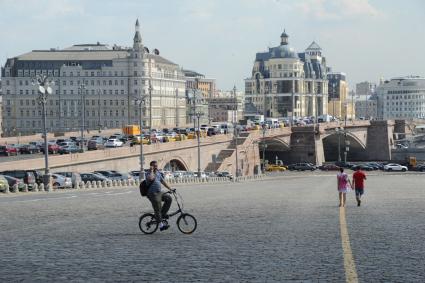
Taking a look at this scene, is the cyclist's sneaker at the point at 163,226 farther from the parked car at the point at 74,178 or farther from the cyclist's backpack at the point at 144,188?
the parked car at the point at 74,178

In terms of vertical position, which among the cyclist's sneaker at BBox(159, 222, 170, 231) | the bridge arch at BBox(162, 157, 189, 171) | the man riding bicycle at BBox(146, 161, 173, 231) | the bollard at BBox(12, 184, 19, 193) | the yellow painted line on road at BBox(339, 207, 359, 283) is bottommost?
the bridge arch at BBox(162, 157, 189, 171)

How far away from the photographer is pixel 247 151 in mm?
110812

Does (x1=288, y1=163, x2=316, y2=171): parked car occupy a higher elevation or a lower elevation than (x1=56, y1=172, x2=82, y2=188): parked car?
lower

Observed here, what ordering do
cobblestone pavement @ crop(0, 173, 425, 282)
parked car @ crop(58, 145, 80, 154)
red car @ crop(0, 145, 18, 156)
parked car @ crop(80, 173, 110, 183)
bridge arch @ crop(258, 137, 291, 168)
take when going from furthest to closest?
bridge arch @ crop(258, 137, 291, 168), parked car @ crop(58, 145, 80, 154), red car @ crop(0, 145, 18, 156), parked car @ crop(80, 173, 110, 183), cobblestone pavement @ crop(0, 173, 425, 282)

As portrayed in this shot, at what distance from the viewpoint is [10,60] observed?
535ft

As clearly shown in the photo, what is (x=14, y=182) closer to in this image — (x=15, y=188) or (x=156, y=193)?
(x=15, y=188)

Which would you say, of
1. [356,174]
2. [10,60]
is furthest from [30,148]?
[10,60]

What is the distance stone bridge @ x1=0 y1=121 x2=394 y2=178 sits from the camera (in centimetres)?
6525

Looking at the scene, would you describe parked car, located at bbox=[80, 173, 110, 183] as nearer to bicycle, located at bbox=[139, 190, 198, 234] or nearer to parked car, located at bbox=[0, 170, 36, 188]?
parked car, located at bbox=[0, 170, 36, 188]

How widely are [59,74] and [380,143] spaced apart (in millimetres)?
70218

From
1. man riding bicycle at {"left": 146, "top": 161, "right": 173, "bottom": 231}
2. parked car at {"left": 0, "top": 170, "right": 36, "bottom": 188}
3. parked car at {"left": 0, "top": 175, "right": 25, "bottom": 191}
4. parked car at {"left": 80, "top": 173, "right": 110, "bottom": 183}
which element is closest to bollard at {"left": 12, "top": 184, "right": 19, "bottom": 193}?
parked car at {"left": 0, "top": 175, "right": 25, "bottom": 191}

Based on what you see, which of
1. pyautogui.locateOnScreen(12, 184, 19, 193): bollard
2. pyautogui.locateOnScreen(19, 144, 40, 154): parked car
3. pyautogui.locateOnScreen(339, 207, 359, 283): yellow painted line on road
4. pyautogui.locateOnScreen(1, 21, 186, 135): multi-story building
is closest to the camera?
pyautogui.locateOnScreen(339, 207, 359, 283): yellow painted line on road

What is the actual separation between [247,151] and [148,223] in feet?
301

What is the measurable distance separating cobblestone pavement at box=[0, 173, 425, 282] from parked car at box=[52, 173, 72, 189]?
22256mm
